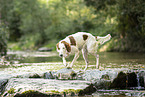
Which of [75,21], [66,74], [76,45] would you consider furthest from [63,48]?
[75,21]

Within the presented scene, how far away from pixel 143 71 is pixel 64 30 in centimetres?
3237

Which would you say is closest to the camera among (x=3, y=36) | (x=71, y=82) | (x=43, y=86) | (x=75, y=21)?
(x=43, y=86)

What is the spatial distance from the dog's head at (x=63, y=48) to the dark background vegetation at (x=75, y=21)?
36.1 ft

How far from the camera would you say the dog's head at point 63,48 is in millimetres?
7795

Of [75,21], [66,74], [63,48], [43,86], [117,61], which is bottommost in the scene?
[43,86]

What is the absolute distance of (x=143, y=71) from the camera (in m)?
7.73

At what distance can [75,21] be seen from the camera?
127 feet

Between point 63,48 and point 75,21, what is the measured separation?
31147 mm

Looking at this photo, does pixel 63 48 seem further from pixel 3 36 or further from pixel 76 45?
pixel 3 36

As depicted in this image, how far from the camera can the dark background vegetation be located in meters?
19.7

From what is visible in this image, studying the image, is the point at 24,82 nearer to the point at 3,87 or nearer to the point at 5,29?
the point at 3,87

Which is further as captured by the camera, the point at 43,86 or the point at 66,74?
the point at 66,74

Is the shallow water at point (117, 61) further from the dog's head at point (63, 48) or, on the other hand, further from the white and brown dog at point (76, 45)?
the dog's head at point (63, 48)

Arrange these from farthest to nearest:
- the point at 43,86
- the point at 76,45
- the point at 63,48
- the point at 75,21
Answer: the point at 75,21 → the point at 76,45 → the point at 63,48 → the point at 43,86
